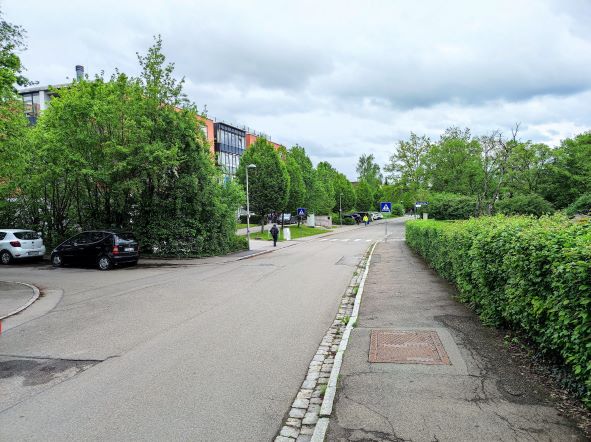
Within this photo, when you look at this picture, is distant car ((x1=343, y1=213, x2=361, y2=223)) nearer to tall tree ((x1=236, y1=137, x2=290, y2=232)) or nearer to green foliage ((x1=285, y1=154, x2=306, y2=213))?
green foliage ((x1=285, y1=154, x2=306, y2=213))

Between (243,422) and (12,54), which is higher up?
(12,54)

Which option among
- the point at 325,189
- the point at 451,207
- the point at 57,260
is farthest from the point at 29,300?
the point at 325,189

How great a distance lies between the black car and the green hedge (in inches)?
564

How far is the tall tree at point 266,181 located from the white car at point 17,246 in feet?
70.0

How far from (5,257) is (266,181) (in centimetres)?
2339

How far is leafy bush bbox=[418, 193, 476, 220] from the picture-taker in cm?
3522

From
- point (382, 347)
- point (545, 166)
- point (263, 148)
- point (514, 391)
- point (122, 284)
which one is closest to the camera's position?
point (514, 391)

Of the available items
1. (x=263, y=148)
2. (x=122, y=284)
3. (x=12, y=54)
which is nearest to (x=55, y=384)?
(x=122, y=284)

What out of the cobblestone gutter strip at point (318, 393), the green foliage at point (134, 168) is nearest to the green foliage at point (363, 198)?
the green foliage at point (134, 168)

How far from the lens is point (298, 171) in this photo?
48.3 metres

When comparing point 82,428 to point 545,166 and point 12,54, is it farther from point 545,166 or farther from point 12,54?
point 545,166

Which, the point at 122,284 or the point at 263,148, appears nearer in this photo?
the point at 122,284

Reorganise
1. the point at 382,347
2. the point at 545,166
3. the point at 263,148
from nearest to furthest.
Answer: the point at 382,347
the point at 545,166
the point at 263,148

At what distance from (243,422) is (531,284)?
3824 mm
